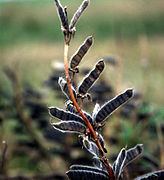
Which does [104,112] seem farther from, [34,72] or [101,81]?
[34,72]

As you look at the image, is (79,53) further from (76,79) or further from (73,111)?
(76,79)

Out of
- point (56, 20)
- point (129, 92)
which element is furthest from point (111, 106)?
point (56, 20)

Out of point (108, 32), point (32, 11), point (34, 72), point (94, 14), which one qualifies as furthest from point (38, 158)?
point (32, 11)

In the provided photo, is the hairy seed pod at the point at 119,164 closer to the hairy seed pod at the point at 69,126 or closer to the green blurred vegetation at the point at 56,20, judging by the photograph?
the hairy seed pod at the point at 69,126

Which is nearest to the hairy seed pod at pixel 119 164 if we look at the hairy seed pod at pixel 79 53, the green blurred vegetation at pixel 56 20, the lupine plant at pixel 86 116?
the lupine plant at pixel 86 116

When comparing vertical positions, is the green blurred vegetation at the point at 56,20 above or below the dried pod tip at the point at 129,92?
above

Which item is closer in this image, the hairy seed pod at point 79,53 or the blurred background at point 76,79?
the hairy seed pod at point 79,53

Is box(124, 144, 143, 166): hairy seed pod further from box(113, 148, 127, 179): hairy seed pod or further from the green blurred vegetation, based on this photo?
the green blurred vegetation
